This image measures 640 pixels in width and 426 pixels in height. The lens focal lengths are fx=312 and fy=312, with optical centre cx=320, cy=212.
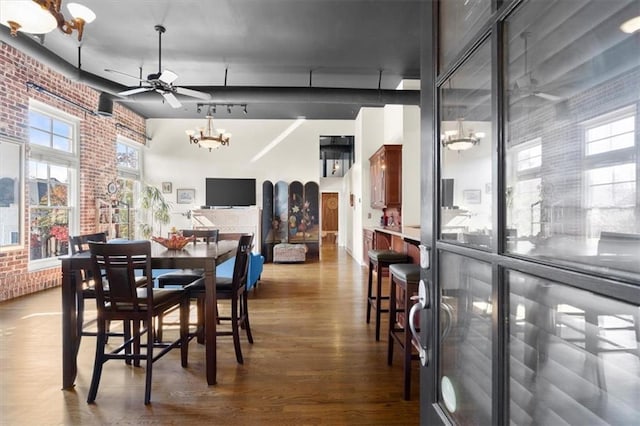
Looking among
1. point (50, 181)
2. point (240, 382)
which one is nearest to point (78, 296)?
point (240, 382)

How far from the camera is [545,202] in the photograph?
0.61m

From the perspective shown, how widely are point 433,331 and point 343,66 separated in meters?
4.67

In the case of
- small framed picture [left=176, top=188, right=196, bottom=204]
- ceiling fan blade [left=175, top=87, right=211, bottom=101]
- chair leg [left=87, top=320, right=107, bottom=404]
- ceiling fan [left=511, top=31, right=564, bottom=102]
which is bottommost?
chair leg [left=87, top=320, right=107, bottom=404]

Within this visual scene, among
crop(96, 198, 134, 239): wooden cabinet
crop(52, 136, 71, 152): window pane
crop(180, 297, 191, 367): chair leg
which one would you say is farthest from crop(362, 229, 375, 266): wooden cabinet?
crop(52, 136, 71, 152): window pane

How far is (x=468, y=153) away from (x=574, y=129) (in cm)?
34

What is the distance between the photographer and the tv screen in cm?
786

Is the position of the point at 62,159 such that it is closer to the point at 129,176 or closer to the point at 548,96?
the point at 129,176

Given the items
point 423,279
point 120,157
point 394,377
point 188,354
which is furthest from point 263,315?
point 120,157

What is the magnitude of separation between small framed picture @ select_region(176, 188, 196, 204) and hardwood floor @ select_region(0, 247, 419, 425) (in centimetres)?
463

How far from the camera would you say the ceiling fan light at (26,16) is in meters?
2.01

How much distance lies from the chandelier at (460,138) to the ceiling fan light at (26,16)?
273 cm

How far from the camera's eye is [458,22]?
0.93 metres

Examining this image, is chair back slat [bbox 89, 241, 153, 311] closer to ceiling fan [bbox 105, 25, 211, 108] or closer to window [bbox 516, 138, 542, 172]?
window [bbox 516, 138, 542, 172]

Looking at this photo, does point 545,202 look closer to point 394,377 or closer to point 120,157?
point 394,377
